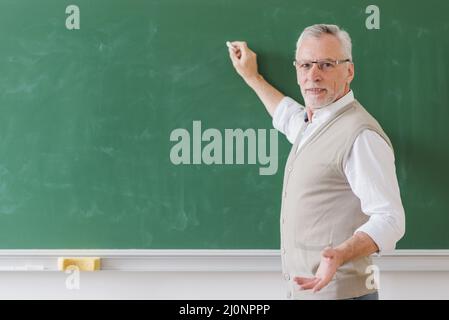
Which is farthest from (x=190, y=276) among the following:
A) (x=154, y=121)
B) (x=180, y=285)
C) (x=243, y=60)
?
(x=243, y=60)

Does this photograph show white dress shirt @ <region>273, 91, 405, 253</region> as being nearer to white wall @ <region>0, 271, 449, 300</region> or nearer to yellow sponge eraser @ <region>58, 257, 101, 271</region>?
white wall @ <region>0, 271, 449, 300</region>

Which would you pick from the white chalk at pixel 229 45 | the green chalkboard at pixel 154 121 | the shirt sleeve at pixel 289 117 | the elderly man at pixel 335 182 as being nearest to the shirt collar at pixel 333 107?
the elderly man at pixel 335 182

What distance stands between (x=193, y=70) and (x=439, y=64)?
0.86m

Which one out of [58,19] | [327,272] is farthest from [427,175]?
[58,19]

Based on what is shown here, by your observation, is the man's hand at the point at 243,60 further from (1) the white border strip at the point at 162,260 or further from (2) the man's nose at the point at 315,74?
(1) the white border strip at the point at 162,260

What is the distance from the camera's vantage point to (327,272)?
4.57 feet

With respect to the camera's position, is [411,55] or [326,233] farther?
[411,55]

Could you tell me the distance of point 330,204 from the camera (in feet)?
5.49

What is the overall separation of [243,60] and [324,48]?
0.38 metres

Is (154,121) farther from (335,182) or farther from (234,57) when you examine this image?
(335,182)

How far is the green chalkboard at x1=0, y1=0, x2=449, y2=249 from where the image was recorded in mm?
2070

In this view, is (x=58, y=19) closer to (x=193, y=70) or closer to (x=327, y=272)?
(x=193, y=70)

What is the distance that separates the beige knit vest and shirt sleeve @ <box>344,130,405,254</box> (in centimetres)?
3

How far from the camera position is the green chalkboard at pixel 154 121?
2070 millimetres
